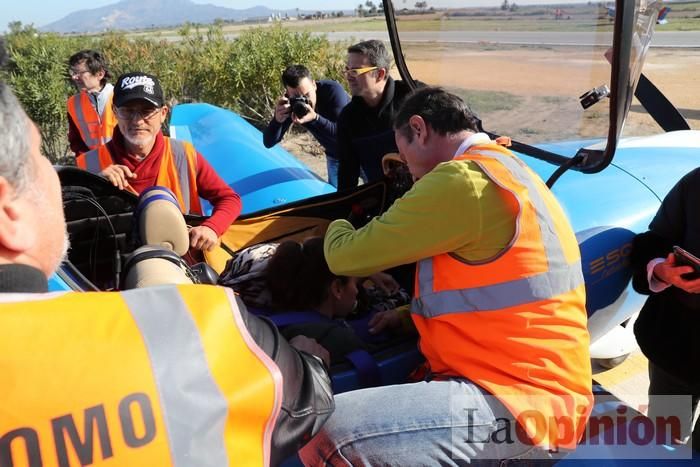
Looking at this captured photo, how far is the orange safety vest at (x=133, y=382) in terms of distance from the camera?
2.24 feet

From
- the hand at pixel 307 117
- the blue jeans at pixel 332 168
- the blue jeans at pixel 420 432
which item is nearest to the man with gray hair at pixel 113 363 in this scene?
the blue jeans at pixel 420 432

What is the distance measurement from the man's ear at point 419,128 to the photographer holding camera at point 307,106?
2.34m

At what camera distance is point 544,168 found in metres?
2.98

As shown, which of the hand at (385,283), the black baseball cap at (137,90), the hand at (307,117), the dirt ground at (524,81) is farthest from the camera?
the hand at (307,117)

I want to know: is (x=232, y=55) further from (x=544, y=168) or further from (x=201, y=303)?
(x=201, y=303)

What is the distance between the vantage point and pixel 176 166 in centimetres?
294

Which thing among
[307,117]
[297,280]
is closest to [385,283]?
[297,280]

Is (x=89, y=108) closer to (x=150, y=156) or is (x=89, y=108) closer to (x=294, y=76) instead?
(x=294, y=76)

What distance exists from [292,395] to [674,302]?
6.03 ft

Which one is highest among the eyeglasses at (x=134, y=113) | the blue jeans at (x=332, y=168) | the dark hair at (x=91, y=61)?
the dark hair at (x=91, y=61)

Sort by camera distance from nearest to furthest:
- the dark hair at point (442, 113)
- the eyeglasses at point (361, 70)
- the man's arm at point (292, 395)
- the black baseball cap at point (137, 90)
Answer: the man's arm at point (292, 395) → the dark hair at point (442, 113) → the black baseball cap at point (137, 90) → the eyeglasses at point (361, 70)

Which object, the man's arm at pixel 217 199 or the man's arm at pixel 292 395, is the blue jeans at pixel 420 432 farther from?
the man's arm at pixel 217 199

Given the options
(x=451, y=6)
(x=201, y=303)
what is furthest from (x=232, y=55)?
(x=201, y=303)

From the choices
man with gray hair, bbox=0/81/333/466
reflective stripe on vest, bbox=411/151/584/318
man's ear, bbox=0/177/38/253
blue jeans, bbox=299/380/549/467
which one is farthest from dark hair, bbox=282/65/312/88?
man's ear, bbox=0/177/38/253
